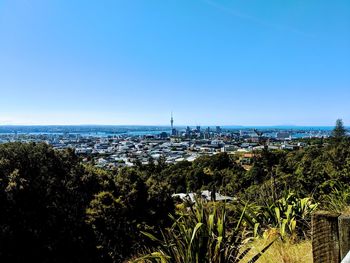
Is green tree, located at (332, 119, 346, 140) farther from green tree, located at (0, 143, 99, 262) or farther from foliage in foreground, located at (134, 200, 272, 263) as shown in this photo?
foliage in foreground, located at (134, 200, 272, 263)

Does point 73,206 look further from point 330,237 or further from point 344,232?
point 344,232

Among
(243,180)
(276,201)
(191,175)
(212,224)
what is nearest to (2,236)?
(276,201)

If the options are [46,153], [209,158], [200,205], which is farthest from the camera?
[209,158]

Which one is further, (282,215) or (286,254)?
(282,215)

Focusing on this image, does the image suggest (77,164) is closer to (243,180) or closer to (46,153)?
(46,153)

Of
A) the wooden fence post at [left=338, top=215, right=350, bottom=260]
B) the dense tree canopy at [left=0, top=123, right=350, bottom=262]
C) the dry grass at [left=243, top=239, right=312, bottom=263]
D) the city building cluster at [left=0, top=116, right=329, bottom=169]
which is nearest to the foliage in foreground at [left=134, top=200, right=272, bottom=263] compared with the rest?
the dry grass at [left=243, top=239, right=312, bottom=263]

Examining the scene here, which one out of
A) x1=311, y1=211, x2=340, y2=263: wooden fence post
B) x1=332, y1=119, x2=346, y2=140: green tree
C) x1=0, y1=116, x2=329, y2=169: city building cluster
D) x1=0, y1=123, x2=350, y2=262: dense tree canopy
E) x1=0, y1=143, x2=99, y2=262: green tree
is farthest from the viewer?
x1=0, y1=116, x2=329, y2=169: city building cluster

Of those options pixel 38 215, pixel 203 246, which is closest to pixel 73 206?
pixel 38 215
